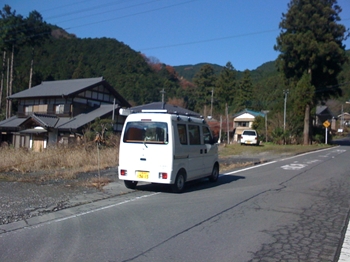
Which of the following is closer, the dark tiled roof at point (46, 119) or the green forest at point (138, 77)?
the dark tiled roof at point (46, 119)

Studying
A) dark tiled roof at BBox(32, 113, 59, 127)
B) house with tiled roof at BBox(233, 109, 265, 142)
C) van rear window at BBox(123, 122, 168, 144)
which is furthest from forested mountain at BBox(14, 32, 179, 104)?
van rear window at BBox(123, 122, 168, 144)

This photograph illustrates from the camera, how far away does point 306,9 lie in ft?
140

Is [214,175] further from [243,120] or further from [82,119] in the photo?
[243,120]

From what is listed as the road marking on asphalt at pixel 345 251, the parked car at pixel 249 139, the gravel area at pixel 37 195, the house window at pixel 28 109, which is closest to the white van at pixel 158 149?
the gravel area at pixel 37 195

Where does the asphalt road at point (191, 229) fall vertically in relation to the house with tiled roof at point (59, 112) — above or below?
below

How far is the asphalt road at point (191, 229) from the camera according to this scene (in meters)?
5.64

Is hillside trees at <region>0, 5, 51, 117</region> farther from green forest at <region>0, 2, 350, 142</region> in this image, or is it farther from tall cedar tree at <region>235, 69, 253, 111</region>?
tall cedar tree at <region>235, 69, 253, 111</region>

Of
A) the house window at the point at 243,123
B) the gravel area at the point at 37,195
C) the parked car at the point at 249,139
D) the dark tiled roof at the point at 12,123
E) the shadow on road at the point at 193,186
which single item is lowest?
the gravel area at the point at 37,195

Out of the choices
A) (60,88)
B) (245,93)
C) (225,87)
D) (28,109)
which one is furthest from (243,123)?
(28,109)

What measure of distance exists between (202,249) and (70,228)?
2.51 metres

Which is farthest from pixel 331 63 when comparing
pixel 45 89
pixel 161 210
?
pixel 161 210

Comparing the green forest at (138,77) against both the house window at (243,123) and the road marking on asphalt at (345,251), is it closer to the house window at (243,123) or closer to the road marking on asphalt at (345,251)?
the house window at (243,123)

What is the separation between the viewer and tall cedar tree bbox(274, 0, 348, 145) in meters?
42.1

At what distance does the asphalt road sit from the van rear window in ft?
4.83
